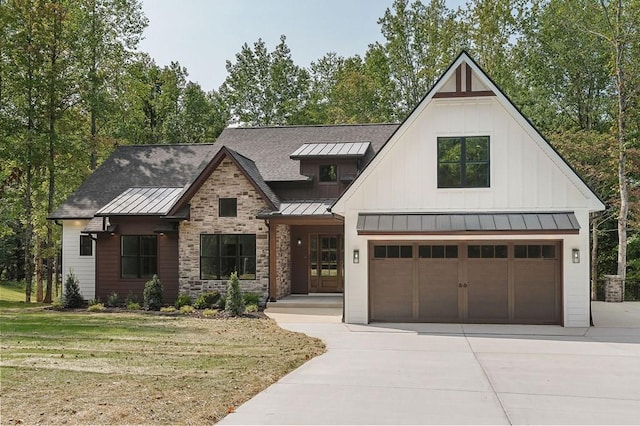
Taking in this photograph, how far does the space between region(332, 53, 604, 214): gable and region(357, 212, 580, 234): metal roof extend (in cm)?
23

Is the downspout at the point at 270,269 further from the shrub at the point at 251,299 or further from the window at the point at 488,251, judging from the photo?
the window at the point at 488,251

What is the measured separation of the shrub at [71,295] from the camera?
18.7 meters

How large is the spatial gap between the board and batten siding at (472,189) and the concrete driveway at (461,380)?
4.97ft

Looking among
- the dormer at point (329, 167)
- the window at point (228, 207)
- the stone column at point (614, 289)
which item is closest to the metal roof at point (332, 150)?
the dormer at point (329, 167)

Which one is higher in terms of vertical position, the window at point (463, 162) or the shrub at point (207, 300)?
the window at point (463, 162)

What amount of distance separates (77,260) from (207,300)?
596 centimetres

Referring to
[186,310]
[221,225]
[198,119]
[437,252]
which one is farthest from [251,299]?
[198,119]

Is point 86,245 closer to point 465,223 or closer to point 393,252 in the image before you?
point 393,252

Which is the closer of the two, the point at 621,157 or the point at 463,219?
the point at 463,219

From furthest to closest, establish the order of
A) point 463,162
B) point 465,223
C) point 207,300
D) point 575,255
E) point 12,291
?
point 12,291
point 207,300
point 463,162
point 465,223
point 575,255

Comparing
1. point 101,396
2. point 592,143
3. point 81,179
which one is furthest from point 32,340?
point 592,143

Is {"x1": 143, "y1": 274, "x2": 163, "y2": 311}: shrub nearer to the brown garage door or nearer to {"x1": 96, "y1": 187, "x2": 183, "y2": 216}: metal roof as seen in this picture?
{"x1": 96, "y1": 187, "x2": 183, "y2": 216}: metal roof

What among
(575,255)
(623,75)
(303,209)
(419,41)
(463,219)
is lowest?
(575,255)

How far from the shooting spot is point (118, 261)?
19500 millimetres
